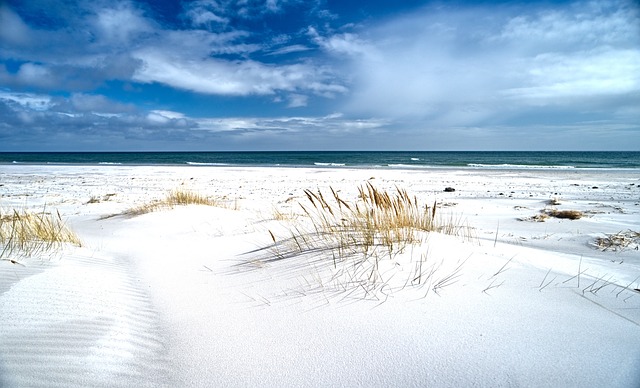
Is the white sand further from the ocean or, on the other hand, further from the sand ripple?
the ocean

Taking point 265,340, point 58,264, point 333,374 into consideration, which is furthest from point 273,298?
point 58,264

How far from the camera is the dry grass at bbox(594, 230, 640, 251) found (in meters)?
3.56

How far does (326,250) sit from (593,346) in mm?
1922

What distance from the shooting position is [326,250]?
296cm

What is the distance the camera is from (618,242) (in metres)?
3.72

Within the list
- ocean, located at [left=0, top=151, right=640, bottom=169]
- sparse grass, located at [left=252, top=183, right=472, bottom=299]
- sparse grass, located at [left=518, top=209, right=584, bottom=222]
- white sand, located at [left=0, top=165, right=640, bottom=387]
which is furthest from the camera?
ocean, located at [left=0, top=151, right=640, bottom=169]

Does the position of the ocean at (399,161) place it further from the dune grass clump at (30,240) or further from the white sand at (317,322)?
the dune grass clump at (30,240)

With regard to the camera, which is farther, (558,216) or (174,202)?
(174,202)

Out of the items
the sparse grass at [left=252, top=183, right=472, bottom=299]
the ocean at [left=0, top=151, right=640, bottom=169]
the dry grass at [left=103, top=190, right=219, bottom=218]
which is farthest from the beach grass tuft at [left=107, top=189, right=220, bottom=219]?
the ocean at [left=0, top=151, right=640, bottom=169]

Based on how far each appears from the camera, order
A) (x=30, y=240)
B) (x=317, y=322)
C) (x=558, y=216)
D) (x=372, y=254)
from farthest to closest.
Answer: (x=558, y=216), (x=30, y=240), (x=372, y=254), (x=317, y=322)

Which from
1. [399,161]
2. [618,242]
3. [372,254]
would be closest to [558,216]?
[618,242]

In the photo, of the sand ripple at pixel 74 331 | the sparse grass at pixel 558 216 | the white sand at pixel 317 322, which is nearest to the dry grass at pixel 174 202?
the white sand at pixel 317 322

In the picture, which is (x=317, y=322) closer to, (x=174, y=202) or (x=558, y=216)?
(x=174, y=202)

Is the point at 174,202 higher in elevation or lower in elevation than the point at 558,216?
higher
